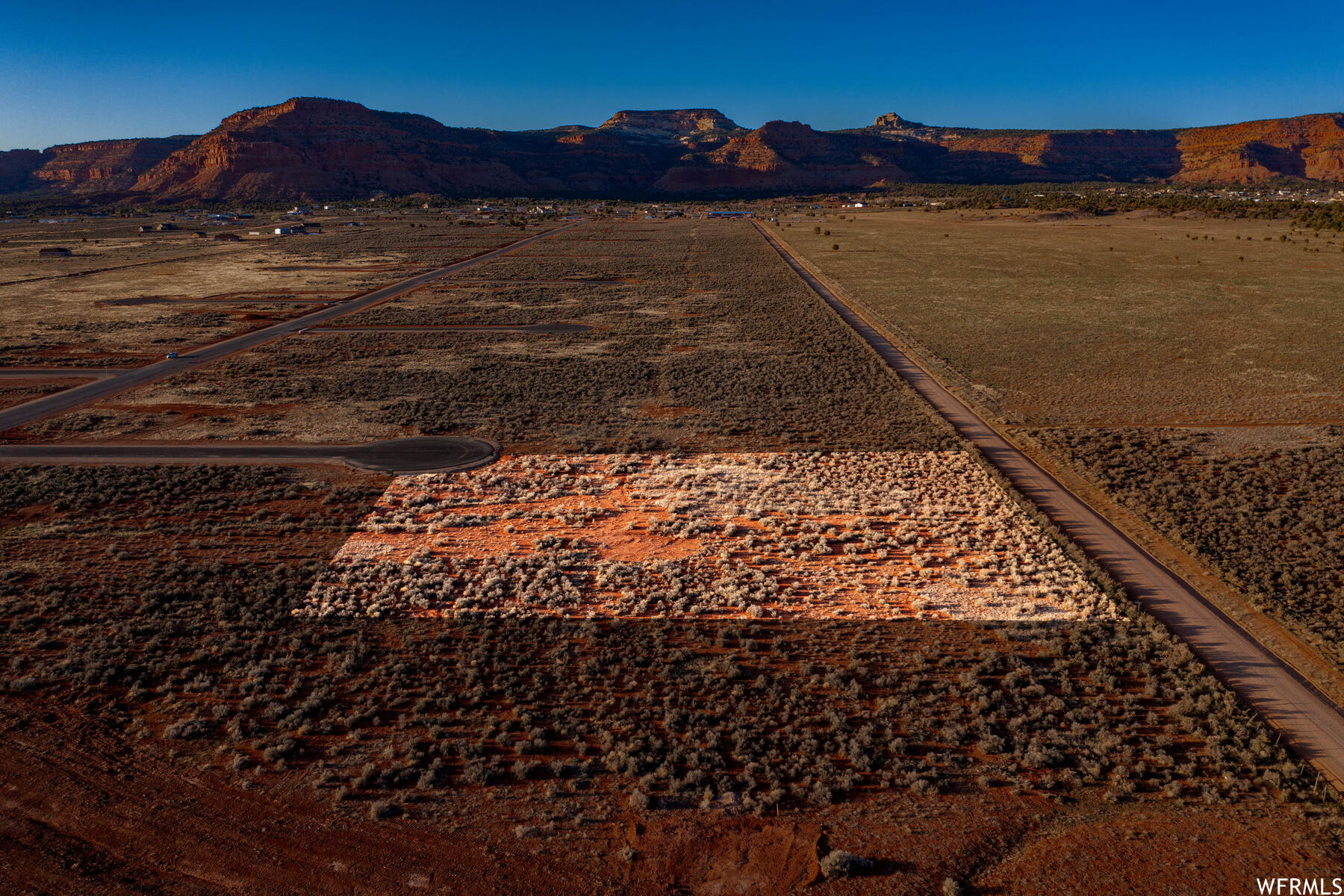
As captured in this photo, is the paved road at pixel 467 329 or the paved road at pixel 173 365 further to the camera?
the paved road at pixel 467 329

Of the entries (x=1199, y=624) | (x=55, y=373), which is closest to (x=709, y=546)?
(x=1199, y=624)

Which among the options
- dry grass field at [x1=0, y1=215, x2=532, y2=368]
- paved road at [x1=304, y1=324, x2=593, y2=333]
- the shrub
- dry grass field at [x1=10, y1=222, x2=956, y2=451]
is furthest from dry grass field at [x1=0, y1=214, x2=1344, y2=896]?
dry grass field at [x1=0, y1=215, x2=532, y2=368]

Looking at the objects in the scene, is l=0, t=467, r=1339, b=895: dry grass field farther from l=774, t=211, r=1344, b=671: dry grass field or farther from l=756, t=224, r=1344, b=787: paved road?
l=774, t=211, r=1344, b=671: dry grass field

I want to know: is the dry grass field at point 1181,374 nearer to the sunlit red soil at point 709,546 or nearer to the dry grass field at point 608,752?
the sunlit red soil at point 709,546

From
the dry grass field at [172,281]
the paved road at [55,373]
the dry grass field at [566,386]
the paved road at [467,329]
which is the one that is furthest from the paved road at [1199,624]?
the dry grass field at [172,281]

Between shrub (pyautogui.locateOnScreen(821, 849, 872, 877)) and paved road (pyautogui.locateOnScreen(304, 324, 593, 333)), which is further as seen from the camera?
paved road (pyautogui.locateOnScreen(304, 324, 593, 333))

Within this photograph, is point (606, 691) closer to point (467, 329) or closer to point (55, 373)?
point (55, 373)

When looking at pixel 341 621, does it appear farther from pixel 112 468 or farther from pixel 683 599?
pixel 112 468
